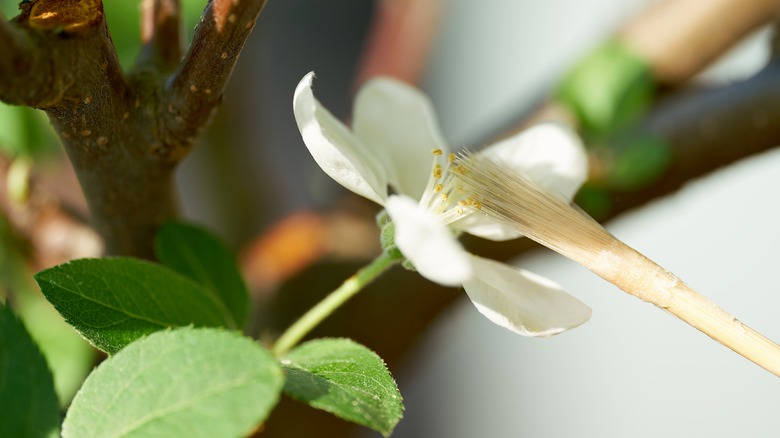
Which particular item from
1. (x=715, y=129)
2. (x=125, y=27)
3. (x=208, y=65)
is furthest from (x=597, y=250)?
(x=125, y=27)

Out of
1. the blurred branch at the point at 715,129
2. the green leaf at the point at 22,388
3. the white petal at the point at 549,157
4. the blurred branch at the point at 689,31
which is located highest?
the blurred branch at the point at 689,31

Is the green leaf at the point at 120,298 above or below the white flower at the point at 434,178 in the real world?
below

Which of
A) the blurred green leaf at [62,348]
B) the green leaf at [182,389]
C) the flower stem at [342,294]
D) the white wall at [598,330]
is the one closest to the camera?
the green leaf at [182,389]

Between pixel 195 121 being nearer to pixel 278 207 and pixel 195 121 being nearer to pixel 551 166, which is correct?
pixel 551 166

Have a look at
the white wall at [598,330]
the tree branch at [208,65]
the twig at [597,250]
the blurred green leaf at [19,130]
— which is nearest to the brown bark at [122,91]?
the tree branch at [208,65]

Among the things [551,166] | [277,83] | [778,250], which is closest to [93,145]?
[551,166]

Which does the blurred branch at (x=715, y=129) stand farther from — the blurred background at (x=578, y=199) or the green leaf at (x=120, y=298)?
the green leaf at (x=120, y=298)

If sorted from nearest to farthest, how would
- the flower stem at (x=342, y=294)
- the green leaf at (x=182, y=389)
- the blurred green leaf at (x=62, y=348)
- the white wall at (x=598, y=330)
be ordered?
the green leaf at (x=182, y=389) → the flower stem at (x=342, y=294) → the blurred green leaf at (x=62, y=348) → the white wall at (x=598, y=330)

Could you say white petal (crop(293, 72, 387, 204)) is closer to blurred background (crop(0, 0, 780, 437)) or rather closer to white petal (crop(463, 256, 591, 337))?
white petal (crop(463, 256, 591, 337))
